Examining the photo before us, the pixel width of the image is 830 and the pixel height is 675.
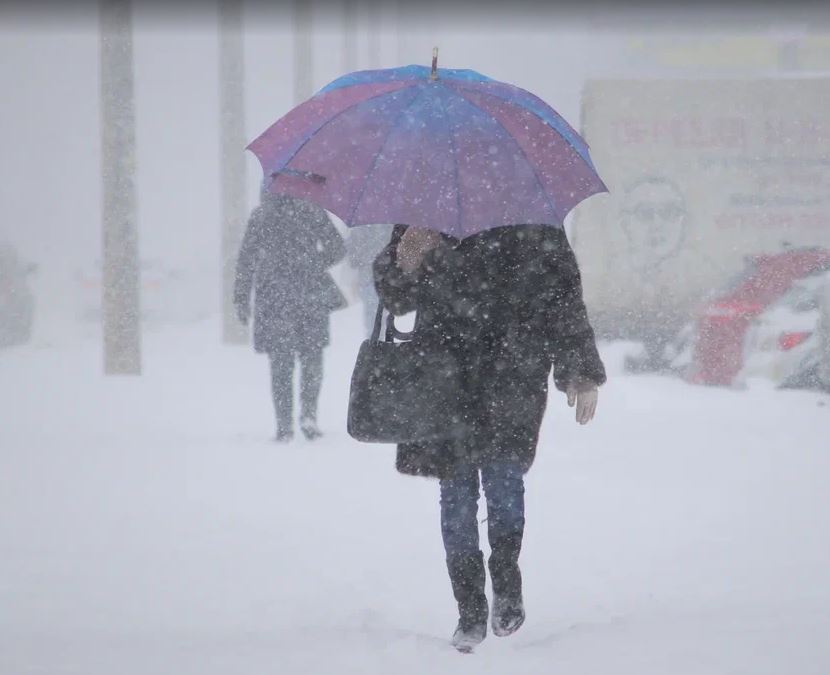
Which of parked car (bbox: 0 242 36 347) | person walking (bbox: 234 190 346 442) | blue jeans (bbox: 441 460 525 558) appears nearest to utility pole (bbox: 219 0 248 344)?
parked car (bbox: 0 242 36 347)

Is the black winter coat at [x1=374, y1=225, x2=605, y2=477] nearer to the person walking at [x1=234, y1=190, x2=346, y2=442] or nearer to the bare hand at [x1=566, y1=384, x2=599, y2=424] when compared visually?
the bare hand at [x1=566, y1=384, x2=599, y2=424]

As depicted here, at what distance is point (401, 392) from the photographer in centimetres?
377

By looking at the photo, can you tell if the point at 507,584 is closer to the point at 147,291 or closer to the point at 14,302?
the point at 14,302

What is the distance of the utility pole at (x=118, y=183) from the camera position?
37.3 ft

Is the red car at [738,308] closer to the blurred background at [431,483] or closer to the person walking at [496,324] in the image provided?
the blurred background at [431,483]

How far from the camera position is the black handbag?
3.78 m

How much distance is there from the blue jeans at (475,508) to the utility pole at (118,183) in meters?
7.93

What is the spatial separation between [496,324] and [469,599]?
957mm

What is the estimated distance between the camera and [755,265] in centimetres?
1229

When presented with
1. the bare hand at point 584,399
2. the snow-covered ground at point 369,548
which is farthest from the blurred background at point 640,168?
the bare hand at point 584,399

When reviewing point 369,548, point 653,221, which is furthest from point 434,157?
point 653,221

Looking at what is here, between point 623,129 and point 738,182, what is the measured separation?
4.82ft

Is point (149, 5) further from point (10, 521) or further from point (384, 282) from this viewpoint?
point (384, 282)

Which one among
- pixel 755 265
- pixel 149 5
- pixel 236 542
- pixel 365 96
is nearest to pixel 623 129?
pixel 755 265
